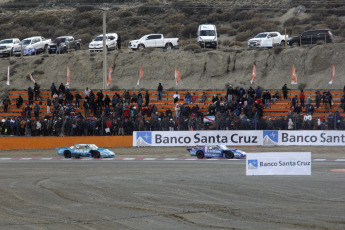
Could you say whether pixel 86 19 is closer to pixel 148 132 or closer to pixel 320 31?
pixel 320 31

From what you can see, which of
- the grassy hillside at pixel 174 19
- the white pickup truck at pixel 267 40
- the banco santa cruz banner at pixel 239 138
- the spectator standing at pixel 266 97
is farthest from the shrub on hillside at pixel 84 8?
the banco santa cruz banner at pixel 239 138

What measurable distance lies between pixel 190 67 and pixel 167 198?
35.4m

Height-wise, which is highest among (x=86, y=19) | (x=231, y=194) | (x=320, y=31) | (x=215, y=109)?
(x=86, y=19)

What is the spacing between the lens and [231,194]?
19078 mm

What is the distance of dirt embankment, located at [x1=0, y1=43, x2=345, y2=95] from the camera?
50375 millimetres

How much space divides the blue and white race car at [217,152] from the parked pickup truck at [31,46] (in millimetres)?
31325

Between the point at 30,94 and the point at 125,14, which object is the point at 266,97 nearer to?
the point at 30,94

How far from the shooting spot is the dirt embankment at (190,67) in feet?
165

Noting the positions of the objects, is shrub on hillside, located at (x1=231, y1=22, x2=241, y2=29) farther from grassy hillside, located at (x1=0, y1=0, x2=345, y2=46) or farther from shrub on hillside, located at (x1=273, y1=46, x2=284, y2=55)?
shrub on hillside, located at (x1=273, y1=46, x2=284, y2=55)

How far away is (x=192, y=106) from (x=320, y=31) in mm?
19638

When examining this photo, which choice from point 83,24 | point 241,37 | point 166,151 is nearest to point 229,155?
point 166,151

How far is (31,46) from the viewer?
58125 mm

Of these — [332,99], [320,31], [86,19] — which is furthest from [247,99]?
[86,19]

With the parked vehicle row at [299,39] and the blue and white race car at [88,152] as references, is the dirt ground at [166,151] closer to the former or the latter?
the blue and white race car at [88,152]
